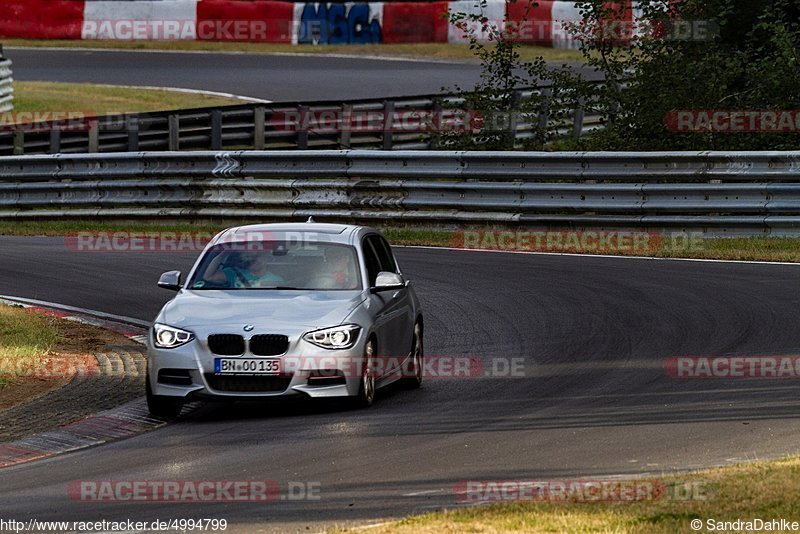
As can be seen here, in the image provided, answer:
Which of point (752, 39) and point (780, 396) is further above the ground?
point (752, 39)

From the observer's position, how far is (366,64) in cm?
4700

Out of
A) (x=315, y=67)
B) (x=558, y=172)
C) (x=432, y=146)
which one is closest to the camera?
(x=558, y=172)

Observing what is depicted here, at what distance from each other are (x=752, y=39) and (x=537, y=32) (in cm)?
2672

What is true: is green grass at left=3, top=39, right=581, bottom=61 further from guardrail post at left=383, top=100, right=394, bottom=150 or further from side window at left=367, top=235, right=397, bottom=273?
side window at left=367, top=235, right=397, bottom=273

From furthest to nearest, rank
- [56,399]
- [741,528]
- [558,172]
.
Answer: [558,172] < [56,399] < [741,528]

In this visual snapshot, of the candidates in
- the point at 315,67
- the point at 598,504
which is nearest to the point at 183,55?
the point at 315,67

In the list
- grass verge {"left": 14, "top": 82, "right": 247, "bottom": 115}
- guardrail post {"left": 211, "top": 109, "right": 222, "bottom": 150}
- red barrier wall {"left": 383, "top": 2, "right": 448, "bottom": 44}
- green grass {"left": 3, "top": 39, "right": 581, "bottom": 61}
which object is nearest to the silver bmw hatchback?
guardrail post {"left": 211, "top": 109, "right": 222, "bottom": 150}

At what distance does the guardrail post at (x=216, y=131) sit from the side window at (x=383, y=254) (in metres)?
16.2

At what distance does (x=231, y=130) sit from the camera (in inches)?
1205

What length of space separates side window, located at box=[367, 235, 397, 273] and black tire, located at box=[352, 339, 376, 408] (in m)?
1.53

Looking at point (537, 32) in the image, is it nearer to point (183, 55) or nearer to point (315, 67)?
point (315, 67)

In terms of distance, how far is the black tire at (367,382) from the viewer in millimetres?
11719

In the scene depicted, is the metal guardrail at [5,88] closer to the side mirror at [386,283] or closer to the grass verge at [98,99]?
the grass verge at [98,99]

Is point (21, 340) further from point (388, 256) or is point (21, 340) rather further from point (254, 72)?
point (254, 72)
